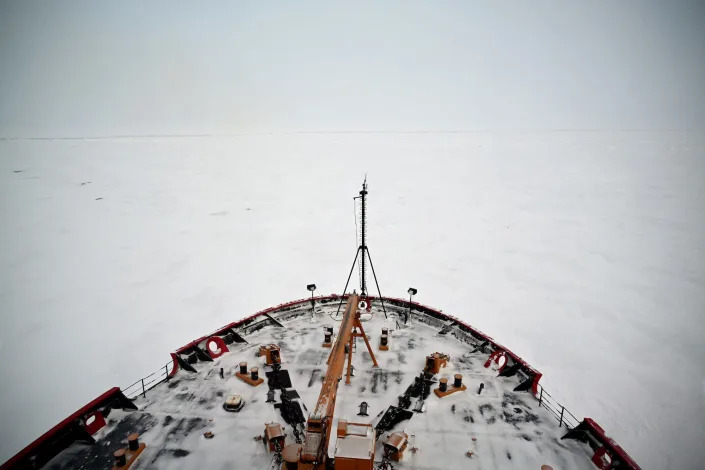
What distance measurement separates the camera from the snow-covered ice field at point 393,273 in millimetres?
15375

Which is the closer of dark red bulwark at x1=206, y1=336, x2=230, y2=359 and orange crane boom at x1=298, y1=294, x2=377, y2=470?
orange crane boom at x1=298, y1=294, x2=377, y2=470

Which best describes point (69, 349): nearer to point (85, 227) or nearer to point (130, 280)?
point (130, 280)

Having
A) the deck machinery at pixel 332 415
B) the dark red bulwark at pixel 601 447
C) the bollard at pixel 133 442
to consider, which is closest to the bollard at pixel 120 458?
the deck machinery at pixel 332 415

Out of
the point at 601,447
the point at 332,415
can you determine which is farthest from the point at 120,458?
the point at 601,447

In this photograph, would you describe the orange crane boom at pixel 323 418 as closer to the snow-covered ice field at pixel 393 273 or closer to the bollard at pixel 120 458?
the bollard at pixel 120 458

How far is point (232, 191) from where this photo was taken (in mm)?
59562

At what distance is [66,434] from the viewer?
9.41 metres

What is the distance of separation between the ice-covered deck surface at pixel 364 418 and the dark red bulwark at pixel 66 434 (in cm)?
34

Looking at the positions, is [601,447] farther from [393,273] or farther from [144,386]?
[393,273]

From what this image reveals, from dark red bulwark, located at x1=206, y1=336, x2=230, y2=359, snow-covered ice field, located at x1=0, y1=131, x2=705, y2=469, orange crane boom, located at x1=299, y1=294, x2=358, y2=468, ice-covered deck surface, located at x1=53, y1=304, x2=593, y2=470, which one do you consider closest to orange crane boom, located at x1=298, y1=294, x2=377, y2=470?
orange crane boom, located at x1=299, y1=294, x2=358, y2=468

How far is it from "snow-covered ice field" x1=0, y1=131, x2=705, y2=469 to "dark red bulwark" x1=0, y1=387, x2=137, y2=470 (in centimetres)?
528

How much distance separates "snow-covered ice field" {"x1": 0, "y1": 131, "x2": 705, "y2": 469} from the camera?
605 inches

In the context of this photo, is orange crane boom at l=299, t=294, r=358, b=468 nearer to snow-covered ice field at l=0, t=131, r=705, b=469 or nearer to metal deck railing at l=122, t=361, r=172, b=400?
metal deck railing at l=122, t=361, r=172, b=400

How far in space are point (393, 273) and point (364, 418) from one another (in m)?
18.5
